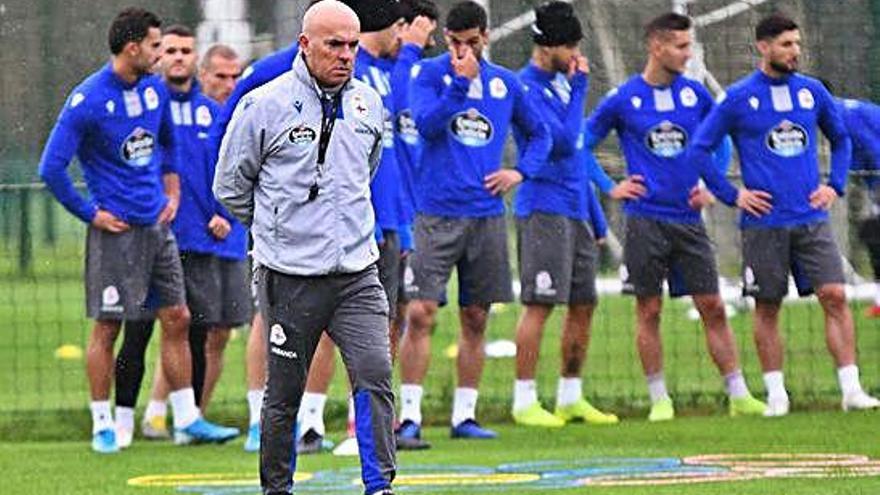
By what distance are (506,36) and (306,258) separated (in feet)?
18.9

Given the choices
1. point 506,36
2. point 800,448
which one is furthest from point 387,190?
point 506,36

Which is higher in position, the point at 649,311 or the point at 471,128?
the point at 471,128

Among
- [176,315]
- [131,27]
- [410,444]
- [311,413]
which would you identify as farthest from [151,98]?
[410,444]

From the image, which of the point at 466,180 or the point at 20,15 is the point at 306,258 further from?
the point at 20,15

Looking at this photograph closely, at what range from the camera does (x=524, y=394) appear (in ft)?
43.4

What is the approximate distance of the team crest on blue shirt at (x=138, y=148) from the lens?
12055 mm

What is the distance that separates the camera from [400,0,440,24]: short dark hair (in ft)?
39.7

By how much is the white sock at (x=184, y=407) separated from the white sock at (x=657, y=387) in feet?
8.77

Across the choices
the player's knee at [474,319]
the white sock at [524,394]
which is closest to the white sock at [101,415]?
the player's knee at [474,319]

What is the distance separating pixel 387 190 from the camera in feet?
35.8

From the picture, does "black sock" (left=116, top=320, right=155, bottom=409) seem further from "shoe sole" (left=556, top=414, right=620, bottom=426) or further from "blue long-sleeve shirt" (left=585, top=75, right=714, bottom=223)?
"blue long-sleeve shirt" (left=585, top=75, right=714, bottom=223)

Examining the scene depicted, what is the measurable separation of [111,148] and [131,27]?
0.63 meters

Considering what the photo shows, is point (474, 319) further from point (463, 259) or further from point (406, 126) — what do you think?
point (406, 126)

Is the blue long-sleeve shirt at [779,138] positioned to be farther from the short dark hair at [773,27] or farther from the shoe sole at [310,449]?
the shoe sole at [310,449]
